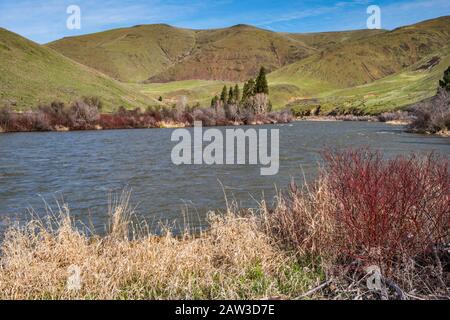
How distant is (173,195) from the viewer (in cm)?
1877

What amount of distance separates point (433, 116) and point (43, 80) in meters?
81.7

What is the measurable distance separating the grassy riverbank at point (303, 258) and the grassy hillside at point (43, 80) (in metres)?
79.7

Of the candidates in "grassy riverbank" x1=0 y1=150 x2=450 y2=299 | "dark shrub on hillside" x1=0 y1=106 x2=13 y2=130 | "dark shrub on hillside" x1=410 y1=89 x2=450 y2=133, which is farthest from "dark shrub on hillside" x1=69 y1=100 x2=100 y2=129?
"grassy riverbank" x1=0 y1=150 x2=450 y2=299

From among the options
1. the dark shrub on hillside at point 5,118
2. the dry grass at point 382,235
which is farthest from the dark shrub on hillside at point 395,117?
the dry grass at point 382,235

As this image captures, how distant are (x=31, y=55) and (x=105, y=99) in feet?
89.3

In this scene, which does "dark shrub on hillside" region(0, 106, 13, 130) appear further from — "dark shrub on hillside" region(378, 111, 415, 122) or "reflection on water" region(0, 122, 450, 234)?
"dark shrub on hillside" region(378, 111, 415, 122)

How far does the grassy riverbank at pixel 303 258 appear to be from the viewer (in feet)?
24.0

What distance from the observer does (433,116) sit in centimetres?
5584

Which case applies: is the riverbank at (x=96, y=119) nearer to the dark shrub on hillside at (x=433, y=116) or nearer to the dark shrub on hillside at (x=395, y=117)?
the dark shrub on hillside at (x=395, y=117)

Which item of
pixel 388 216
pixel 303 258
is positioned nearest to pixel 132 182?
pixel 303 258

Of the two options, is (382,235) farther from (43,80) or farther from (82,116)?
(43,80)
